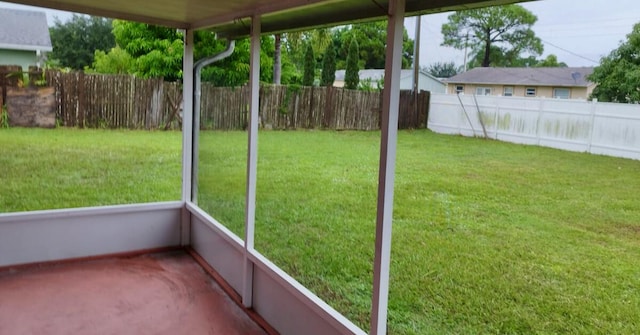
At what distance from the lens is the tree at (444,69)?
105 inches

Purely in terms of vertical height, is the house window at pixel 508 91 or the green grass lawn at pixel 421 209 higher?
the house window at pixel 508 91

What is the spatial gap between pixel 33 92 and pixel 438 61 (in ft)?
13.9

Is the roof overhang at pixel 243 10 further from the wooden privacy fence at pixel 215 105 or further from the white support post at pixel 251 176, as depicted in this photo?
the wooden privacy fence at pixel 215 105

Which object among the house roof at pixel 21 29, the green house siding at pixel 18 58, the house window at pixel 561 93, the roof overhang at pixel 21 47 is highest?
the house roof at pixel 21 29

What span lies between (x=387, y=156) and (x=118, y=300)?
2360 millimetres

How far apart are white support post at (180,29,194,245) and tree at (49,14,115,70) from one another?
6.68 ft

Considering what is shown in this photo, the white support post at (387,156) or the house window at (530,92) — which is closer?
the white support post at (387,156)

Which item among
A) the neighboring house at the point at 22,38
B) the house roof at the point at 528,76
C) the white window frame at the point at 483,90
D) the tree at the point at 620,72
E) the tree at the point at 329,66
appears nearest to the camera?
the tree at the point at 620,72

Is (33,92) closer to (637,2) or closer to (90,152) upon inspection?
(90,152)

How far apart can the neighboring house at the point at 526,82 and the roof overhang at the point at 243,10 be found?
0.63 m

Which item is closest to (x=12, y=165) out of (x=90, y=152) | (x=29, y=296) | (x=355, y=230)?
(x=90, y=152)

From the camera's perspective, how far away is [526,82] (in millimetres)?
2354

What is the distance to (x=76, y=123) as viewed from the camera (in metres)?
5.38

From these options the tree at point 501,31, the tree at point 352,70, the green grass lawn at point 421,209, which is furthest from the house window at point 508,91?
the tree at point 352,70
